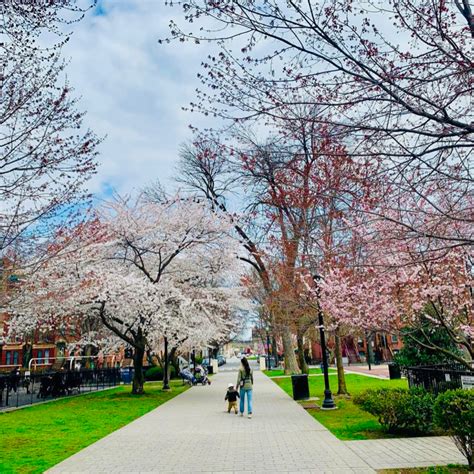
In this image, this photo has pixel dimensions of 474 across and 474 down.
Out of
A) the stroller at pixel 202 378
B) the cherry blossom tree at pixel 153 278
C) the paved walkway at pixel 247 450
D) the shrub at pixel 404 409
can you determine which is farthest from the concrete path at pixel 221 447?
the stroller at pixel 202 378

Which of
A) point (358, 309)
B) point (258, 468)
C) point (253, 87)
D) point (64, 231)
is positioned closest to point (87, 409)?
point (64, 231)

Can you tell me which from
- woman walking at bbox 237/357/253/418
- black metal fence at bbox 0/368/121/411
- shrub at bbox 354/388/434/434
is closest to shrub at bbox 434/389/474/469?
shrub at bbox 354/388/434/434

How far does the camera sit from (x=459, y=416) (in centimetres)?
616

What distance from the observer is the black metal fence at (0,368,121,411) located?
19.7 m

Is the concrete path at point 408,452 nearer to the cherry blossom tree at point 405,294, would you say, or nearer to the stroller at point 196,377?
the cherry blossom tree at point 405,294

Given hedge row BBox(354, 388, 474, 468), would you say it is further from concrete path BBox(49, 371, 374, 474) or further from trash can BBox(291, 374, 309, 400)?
trash can BBox(291, 374, 309, 400)

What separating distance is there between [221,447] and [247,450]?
2.10 ft

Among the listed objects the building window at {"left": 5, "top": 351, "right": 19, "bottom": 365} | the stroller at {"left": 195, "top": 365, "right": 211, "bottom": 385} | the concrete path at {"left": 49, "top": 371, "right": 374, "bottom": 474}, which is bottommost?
the concrete path at {"left": 49, "top": 371, "right": 374, "bottom": 474}

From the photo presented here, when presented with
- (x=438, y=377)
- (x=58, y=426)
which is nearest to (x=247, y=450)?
(x=438, y=377)

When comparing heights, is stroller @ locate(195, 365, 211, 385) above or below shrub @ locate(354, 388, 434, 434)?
above

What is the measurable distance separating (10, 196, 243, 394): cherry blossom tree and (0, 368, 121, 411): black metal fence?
2563 mm

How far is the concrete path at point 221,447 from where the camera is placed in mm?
7523

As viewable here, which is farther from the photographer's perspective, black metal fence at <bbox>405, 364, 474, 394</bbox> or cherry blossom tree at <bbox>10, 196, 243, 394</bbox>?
cherry blossom tree at <bbox>10, 196, 243, 394</bbox>

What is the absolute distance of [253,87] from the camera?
581cm
